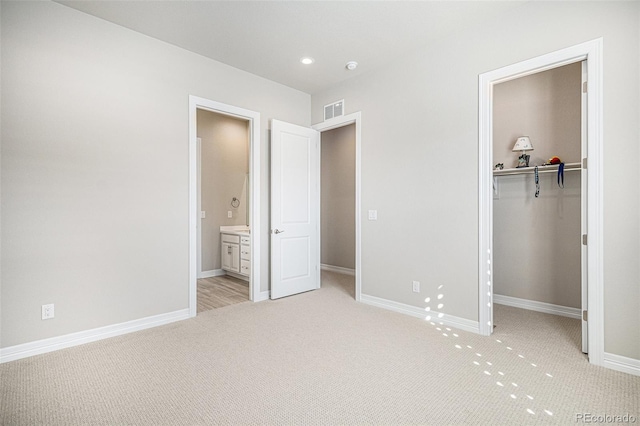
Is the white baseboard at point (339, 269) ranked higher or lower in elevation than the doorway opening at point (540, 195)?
lower

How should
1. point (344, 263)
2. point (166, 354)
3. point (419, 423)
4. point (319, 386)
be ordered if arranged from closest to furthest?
point (419, 423), point (319, 386), point (166, 354), point (344, 263)

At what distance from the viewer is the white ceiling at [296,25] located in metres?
2.70

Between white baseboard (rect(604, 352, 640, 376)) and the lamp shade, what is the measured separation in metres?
2.15

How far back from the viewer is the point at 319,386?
6.85ft

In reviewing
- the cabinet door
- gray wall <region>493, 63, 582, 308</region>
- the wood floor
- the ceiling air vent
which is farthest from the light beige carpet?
the ceiling air vent

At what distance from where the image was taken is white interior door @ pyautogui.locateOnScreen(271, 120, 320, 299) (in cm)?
418

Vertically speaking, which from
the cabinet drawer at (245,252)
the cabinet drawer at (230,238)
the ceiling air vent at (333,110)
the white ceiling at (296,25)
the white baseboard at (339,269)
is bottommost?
the white baseboard at (339,269)

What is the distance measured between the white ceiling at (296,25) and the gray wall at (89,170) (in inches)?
10.1

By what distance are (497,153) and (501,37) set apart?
1.49 m

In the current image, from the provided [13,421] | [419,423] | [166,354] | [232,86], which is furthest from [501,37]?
[13,421]

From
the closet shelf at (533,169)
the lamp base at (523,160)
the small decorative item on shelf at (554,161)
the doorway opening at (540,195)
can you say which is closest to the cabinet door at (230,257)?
the doorway opening at (540,195)

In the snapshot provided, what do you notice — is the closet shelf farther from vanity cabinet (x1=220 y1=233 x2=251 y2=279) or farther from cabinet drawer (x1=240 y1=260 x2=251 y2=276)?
cabinet drawer (x1=240 y1=260 x2=251 y2=276)

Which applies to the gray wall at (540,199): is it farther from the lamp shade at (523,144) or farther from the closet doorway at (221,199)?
the closet doorway at (221,199)

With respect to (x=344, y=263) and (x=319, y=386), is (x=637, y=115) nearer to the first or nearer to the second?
(x=319, y=386)
